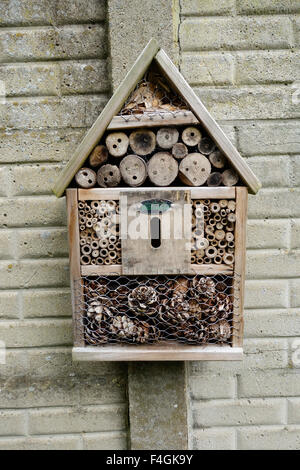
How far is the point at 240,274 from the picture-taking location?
99cm

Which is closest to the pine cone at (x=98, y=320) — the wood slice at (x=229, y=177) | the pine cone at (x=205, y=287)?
the pine cone at (x=205, y=287)

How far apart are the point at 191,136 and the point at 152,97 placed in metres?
0.15

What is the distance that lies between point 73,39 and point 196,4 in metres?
0.44

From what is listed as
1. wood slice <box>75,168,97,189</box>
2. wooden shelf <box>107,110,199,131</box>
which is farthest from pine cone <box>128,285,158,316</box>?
wooden shelf <box>107,110,199,131</box>

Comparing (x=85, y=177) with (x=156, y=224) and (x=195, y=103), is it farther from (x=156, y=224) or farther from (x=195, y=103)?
(x=195, y=103)

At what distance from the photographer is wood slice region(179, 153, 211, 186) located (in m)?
0.95

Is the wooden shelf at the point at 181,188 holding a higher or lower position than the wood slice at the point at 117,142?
lower

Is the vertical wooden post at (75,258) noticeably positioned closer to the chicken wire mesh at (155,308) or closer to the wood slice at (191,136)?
the chicken wire mesh at (155,308)

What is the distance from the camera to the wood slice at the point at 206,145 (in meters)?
0.96

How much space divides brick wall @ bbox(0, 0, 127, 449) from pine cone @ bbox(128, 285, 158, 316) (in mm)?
408

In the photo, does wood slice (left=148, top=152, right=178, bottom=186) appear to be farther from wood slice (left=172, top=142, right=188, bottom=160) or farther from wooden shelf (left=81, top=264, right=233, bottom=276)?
wooden shelf (left=81, top=264, right=233, bottom=276)

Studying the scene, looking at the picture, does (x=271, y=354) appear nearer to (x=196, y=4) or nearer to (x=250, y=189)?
(x=250, y=189)

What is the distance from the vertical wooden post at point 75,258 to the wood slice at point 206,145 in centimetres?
35
